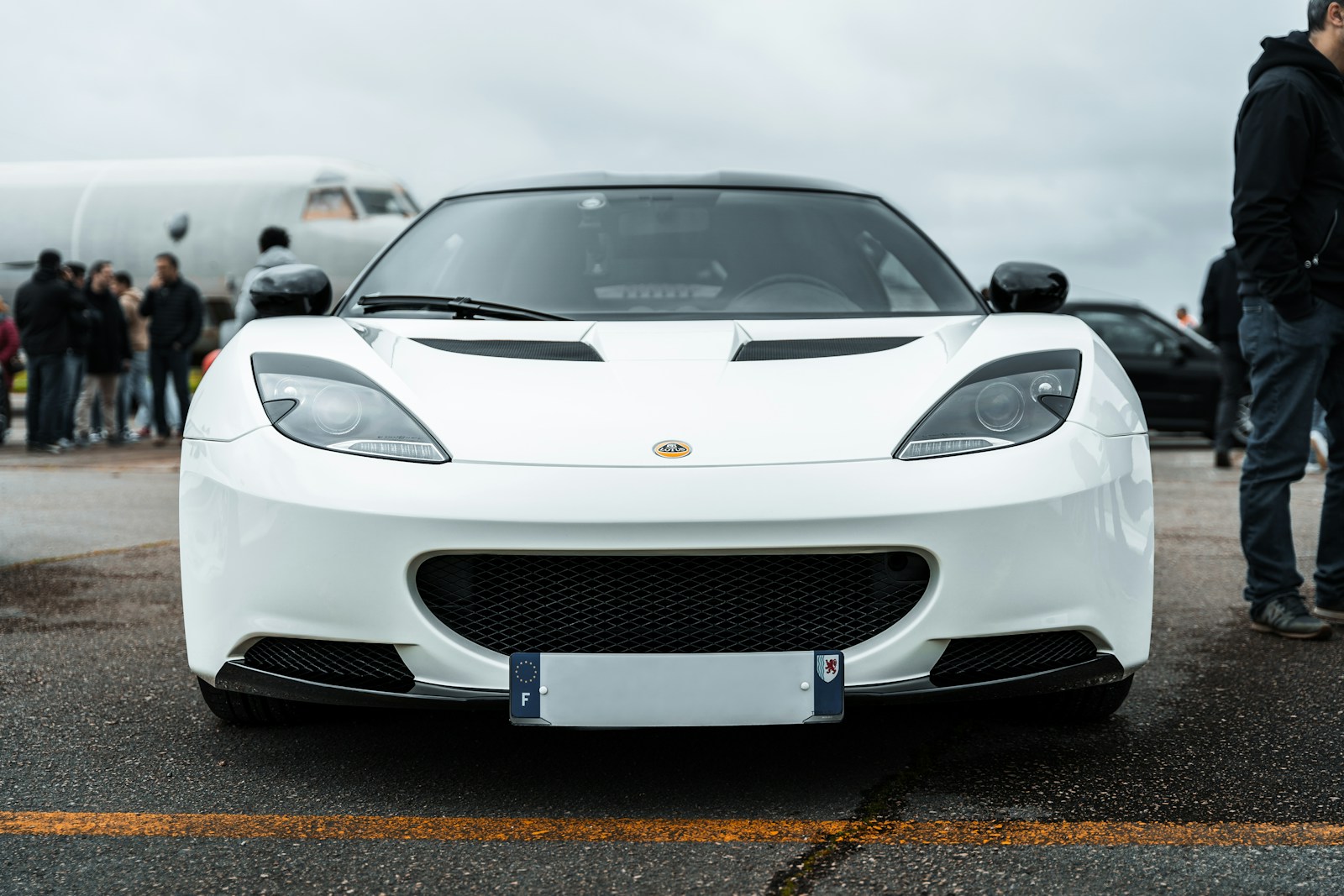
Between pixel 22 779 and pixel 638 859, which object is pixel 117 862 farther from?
pixel 638 859

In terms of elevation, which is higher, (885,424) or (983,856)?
(885,424)

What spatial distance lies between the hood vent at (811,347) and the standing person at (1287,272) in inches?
62.1

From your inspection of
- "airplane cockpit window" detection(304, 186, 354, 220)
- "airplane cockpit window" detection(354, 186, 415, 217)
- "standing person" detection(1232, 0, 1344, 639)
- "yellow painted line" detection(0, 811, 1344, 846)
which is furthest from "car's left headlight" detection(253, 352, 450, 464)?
"airplane cockpit window" detection(354, 186, 415, 217)

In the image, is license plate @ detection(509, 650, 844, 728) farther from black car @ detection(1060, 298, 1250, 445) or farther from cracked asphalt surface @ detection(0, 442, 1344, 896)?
black car @ detection(1060, 298, 1250, 445)

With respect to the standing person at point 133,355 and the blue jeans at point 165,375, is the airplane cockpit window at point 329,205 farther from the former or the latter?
the blue jeans at point 165,375

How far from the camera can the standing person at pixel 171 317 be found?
43.2ft

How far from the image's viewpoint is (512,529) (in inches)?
87.1

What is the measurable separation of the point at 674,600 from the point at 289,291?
4.64 feet

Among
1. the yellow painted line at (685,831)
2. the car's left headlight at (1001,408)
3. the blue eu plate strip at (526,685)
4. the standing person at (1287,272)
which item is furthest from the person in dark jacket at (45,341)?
the car's left headlight at (1001,408)

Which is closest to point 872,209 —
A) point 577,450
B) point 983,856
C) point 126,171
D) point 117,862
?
point 577,450

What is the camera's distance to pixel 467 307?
3.00 meters

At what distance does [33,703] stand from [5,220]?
19.3m

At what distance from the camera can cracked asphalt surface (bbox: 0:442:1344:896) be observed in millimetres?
2086

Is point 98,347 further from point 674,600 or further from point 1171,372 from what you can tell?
point 674,600
